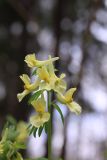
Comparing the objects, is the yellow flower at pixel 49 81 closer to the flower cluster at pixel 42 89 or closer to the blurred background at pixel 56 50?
the flower cluster at pixel 42 89

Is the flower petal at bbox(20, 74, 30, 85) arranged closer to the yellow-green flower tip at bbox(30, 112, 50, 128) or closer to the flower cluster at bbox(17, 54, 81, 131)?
the flower cluster at bbox(17, 54, 81, 131)

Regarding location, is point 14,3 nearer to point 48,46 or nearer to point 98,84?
point 48,46

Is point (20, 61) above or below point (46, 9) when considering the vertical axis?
below

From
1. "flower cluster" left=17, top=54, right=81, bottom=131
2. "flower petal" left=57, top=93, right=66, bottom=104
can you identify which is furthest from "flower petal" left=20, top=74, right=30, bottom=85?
"flower petal" left=57, top=93, right=66, bottom=104

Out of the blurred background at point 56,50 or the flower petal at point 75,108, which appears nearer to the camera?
the flower petal at point 75,108

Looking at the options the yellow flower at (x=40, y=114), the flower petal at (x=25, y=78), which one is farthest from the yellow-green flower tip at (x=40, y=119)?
the flower petal at (x=25, y=78)

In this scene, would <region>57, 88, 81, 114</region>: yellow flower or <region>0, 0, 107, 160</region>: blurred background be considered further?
<region>0, 0, 107, 160</region>: blurred background

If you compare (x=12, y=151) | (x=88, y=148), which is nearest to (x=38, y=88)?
(x=12, y=151)
